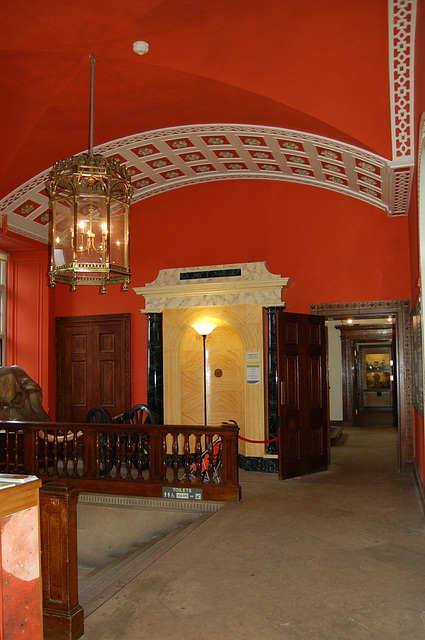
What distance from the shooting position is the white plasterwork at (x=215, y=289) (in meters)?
8.77

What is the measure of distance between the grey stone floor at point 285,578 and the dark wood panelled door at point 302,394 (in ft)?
4.10

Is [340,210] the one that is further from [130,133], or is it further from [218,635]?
[218,635]

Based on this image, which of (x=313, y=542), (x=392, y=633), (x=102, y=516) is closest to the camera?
(x=392, y=633)

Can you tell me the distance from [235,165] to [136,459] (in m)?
5.01

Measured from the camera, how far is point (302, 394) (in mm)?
8188

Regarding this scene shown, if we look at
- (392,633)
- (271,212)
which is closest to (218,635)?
(392,633)

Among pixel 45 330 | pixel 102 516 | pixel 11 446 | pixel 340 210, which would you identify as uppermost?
pixel 340 210

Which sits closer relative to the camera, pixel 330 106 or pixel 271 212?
pixel 330 106

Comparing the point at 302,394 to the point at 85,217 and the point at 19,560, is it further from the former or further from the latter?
the point at 19,560

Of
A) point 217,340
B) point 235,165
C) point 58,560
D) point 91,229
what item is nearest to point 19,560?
point 58,560

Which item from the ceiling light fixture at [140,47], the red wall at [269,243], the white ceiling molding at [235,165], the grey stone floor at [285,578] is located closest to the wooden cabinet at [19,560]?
the grey stone floor at [285,578]

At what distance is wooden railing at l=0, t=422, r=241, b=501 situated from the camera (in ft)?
21.1

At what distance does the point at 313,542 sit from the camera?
198 inches

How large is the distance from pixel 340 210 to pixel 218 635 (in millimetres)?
6939
